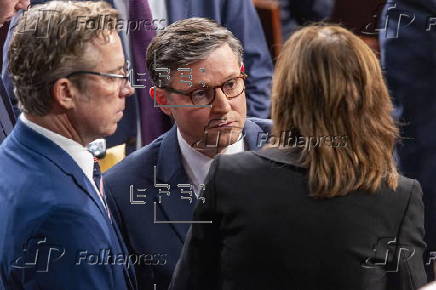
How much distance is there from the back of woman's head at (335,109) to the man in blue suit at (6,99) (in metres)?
0.92

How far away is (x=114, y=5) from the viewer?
2.13 meters

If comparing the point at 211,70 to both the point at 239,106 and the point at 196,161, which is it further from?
the point at 196,161

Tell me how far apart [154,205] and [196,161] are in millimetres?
141

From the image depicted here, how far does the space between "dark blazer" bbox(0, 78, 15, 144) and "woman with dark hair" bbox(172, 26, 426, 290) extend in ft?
2.75

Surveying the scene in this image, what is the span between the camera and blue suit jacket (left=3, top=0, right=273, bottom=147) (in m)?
2.15

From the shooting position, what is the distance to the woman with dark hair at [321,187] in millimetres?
1365

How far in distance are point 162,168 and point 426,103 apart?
84 cm

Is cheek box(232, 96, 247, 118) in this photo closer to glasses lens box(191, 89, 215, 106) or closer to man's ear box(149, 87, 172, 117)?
glasses lens box(191, 89, 215, 106)

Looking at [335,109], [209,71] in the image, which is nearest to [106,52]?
[209,71]

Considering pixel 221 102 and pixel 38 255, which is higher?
pixel 221 102

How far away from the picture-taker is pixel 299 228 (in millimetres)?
1369

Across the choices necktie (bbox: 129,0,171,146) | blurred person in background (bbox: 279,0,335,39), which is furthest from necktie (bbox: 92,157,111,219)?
blurred person in background (bbox: 279,0,335,39)

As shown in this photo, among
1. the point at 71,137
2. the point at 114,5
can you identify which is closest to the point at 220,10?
the point at 114,5

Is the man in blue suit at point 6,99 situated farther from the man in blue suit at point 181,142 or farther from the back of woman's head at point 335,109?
the back of woman's head at point 335,109
